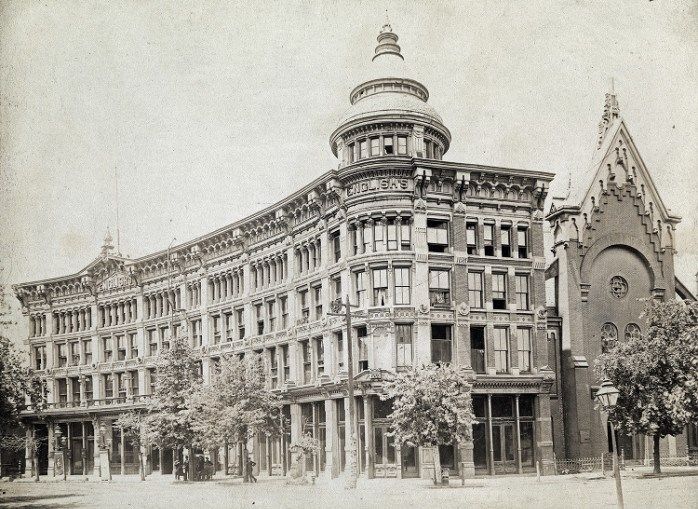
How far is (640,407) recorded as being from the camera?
3838cm

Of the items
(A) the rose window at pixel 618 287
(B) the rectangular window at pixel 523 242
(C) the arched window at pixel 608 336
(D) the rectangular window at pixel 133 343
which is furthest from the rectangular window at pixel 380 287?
(D) the rectangular window at pixel 133 343

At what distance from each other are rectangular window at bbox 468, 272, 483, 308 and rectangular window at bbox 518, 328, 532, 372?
3155 millimetres

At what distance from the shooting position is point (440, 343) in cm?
4447

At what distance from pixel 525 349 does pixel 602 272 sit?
8019mm

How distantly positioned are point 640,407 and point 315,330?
18.8 meters

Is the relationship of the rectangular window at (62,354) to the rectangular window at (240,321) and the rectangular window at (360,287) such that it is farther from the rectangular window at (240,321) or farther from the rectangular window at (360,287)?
the rectangular window at (360,287)

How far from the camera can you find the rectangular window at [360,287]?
44.2 metres

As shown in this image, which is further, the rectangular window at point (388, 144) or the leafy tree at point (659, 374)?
the rectangular window at point (388, 144)

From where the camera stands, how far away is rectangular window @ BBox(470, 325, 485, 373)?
45188mm

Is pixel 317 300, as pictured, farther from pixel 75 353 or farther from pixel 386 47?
pixel 75 353

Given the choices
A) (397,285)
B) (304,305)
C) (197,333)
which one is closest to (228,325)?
(197,333)

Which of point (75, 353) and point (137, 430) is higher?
point (75, 353)

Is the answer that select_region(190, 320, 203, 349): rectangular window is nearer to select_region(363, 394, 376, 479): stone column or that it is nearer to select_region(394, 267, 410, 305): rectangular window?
select_region(363, 394, 376, 479): stone column

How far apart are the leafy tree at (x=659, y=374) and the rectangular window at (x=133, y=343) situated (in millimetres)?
38331
